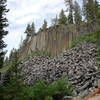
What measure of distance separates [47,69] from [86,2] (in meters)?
34.5

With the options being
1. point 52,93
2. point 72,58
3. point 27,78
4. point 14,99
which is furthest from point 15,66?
point 72,58

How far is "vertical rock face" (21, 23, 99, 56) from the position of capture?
42188 mm

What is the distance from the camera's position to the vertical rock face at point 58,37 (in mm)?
42188

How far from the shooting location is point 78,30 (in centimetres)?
4381

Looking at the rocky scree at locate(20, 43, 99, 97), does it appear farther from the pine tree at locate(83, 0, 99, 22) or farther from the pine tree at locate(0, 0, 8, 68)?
the pine tree at locate(83, 0, 99, 22)

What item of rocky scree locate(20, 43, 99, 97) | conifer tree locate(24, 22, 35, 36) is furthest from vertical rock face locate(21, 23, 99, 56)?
conifer tree locate(24, 22, 35, 36)

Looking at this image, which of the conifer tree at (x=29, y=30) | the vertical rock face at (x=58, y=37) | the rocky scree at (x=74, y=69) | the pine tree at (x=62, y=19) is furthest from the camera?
the conifer tree at (x=29, y=30)

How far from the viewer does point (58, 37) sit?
45250 mm

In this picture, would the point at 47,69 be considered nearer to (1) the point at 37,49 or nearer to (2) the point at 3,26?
(2) the point at 3,26

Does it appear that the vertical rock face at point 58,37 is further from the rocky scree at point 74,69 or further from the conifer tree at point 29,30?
the conifer tree at point 29,30

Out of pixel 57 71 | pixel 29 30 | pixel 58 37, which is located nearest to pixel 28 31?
pixel 29 30

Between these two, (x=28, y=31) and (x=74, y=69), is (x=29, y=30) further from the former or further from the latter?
(x=74, y=69)

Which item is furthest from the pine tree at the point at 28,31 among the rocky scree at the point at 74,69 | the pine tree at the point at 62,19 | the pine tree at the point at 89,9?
the rocky scree at the point at 74,69

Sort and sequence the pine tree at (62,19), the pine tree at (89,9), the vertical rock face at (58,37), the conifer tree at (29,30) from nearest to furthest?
the vertical rock face at (58,37), the pine tree at (89,9), the pine tree at (62,19), the conifer tree at (29,30)
